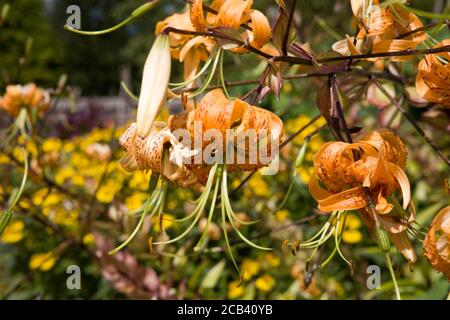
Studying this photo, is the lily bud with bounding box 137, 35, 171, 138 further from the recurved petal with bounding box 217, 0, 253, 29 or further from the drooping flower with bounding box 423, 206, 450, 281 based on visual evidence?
the drooping flower with bounding box 423, 206, 450, 281

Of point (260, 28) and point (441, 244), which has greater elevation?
point (260, 28)

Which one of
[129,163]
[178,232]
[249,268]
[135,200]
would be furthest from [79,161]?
[129,163]

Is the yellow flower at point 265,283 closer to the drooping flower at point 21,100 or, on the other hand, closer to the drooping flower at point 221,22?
the drooping flower at point 21,100

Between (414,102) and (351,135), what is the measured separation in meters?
0.21

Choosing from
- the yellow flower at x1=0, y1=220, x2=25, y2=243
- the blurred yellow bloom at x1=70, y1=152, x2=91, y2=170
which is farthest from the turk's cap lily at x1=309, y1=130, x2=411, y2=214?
the blurred yellow bloom at x1=70, y1=152, x2=91, y2=170

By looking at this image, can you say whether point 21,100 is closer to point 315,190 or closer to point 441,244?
point 315,190

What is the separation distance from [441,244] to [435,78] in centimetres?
14

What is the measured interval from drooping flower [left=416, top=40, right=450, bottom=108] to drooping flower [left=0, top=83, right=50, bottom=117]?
2.23 ft

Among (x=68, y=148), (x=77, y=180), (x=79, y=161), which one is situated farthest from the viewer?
(x=68, y=148)

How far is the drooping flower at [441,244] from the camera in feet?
1.34

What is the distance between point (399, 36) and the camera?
0.48 metres

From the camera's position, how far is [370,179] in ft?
1.41

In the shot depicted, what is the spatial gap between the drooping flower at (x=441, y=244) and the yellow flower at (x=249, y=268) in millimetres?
751

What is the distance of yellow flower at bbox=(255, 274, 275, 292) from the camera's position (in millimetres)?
1100
